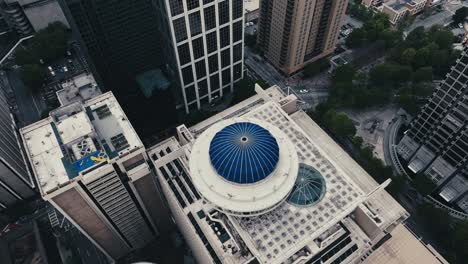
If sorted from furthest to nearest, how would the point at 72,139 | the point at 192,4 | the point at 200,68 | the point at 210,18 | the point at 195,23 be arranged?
the point at 200,68 < the point at 210,18 < the point at 195,23 < the point at 192,4 < the point at 72,139

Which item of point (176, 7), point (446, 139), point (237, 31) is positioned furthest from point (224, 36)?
point (446, 139)

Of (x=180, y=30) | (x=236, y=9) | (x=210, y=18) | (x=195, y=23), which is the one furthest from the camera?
(x=236, y=9)

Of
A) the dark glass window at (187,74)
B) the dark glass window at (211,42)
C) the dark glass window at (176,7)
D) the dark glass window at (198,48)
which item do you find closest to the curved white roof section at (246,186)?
the dark glass window at (176,7)

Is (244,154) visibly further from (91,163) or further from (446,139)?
(446,139)

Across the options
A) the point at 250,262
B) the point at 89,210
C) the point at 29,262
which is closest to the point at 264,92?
the point at 250,262

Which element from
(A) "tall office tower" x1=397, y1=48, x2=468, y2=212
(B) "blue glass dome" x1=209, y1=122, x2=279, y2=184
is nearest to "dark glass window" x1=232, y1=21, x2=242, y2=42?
(B) "blue glass dome" x1=209, y1=122, x2=279, y2=184

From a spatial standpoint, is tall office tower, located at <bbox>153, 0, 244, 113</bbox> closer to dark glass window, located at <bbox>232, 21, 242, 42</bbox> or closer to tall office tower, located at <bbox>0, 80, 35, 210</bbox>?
dark glass window, located at <bbox>232, 21, 242, 42</bbox>

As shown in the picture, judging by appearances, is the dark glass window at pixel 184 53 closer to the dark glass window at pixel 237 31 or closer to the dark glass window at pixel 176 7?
the dark glass window at pixel 176 7
